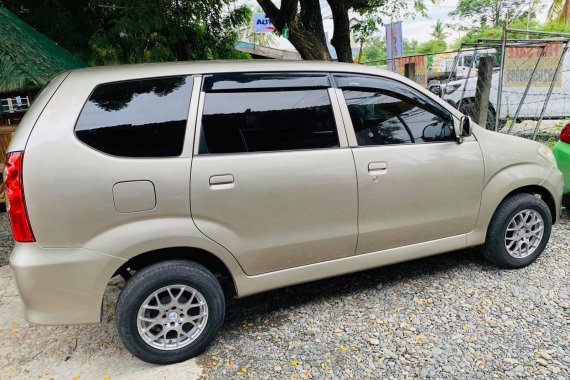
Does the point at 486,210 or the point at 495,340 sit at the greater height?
the point at 486,210

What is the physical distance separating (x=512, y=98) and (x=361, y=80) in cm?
739

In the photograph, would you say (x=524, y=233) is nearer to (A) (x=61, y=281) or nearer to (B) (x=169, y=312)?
(B) (x=169, y=312)

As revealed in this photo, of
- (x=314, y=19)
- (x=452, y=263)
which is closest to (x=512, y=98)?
(x=314, y=19)

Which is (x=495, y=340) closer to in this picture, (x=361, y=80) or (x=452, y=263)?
(x=452, y=263)

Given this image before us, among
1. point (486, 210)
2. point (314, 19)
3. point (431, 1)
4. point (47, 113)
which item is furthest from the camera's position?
point (431, 1)

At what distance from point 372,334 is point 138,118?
6.78ft

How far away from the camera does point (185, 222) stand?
2.56 meters

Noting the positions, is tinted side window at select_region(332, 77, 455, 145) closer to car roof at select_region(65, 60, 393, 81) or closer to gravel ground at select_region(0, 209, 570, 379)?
car roof at select_region(65, 60, 393, 81)

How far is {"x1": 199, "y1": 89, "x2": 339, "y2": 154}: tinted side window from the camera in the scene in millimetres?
2693

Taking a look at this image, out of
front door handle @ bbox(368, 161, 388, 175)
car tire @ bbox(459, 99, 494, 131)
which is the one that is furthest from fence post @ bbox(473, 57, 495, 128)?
front door handle @ bbox(368, 161, 388, 175)

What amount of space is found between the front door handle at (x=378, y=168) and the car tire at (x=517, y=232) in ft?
3.93

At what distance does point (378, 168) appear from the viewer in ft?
10.0

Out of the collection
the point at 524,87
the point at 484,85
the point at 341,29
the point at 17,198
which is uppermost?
the point at 341,29

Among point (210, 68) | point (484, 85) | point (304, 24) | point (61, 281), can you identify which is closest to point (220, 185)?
point (210, 68)
